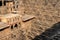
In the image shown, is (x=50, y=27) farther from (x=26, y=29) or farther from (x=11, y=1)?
(x=11, y=1)

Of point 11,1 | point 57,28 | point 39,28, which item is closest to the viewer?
point 57,28

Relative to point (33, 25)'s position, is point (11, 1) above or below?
above

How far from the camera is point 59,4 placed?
19.3 feet

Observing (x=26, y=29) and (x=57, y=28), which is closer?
(x=57, y=28)

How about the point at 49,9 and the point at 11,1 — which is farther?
the point at 11,1

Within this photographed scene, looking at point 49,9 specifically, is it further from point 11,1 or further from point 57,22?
point 11,1

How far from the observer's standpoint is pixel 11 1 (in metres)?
6.59

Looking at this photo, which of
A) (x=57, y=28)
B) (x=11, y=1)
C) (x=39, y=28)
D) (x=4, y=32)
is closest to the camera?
(x=4, y=32)

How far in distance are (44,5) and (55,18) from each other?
724 millimetres

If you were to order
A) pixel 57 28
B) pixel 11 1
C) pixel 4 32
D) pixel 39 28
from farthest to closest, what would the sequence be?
pixel 11 1 < pixel 39 28 < pixel 57 28 < pixel 4 32

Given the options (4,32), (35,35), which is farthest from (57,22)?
(4,32)

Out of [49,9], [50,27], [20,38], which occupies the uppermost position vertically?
[49,9]

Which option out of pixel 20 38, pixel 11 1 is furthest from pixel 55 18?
pixel 11 1

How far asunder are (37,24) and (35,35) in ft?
1.70
